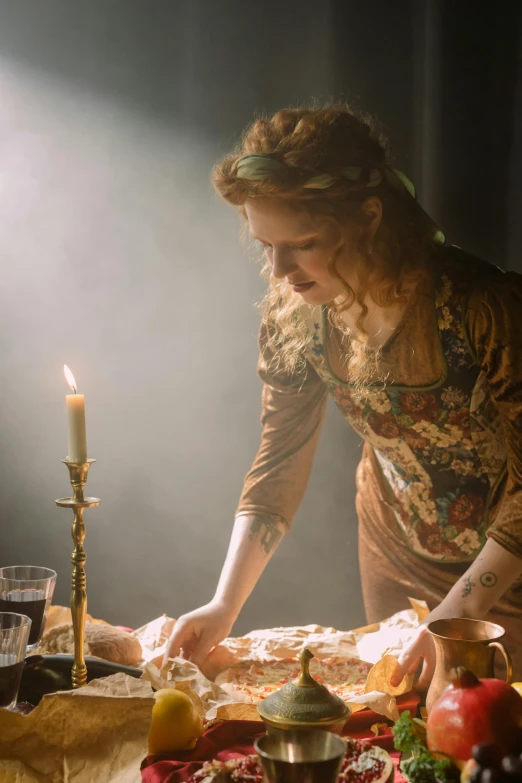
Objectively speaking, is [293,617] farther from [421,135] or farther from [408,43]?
[408,43]

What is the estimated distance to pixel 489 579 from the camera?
1328mm

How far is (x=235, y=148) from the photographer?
5.69ft

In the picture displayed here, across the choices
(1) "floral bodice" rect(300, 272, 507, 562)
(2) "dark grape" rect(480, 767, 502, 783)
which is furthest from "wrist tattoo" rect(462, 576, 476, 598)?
(2) "dark grape" rect(480, 767, 502, 783)

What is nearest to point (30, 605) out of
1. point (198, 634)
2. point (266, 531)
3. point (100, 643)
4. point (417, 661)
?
point (100, 643)

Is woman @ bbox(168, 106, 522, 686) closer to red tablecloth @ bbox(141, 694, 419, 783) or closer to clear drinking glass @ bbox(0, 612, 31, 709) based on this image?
red tablecloth @ bbox(141, 694, 419, 783)

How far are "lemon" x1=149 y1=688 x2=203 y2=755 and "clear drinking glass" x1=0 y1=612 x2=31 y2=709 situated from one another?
0.18 metres

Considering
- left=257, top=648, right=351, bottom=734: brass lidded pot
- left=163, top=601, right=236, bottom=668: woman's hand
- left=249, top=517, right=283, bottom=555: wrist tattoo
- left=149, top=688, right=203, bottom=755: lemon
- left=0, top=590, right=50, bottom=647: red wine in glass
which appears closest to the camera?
left=257, top=648, right=351, bottom=734: brass lidded pot

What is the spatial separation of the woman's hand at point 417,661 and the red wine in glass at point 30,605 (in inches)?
21.6

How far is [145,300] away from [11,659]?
3.31ft

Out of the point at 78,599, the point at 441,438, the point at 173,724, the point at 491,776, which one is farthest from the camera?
the point at 441,438

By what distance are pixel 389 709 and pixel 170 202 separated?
1181mm

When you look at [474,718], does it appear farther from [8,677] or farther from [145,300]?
[145,300]

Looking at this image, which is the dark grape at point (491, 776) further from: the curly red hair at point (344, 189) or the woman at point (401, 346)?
the curly red hair at point (344, 189)

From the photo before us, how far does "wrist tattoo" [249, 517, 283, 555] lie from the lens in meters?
1.59
